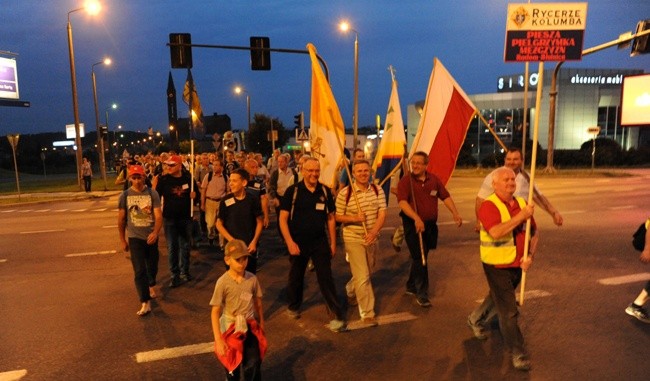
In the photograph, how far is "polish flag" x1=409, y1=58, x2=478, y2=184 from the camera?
21.0 feet

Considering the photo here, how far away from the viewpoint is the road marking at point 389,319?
5.25 m

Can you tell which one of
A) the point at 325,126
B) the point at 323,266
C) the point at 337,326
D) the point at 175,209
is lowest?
the point at 337,326

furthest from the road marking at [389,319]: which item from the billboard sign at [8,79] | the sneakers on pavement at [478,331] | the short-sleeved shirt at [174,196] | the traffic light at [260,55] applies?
the billboard sign at [8,79]

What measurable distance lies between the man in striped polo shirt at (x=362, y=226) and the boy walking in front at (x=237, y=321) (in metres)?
1.74

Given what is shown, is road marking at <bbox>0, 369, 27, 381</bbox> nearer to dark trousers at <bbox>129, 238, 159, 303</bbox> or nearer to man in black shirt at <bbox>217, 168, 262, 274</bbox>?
dark trousers at <bbox>129, 238, 159, 303</bbox>

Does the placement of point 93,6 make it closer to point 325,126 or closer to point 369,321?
point 325,126

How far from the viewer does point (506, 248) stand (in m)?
4.12

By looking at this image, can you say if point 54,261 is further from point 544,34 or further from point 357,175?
point 544,34

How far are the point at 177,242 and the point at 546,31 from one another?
5.28 metres

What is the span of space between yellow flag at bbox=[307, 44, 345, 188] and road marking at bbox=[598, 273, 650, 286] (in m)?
3.89

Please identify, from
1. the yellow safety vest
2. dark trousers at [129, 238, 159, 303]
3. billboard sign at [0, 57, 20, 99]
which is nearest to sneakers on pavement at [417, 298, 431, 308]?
the yellow safety vest

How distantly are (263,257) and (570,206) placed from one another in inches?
399

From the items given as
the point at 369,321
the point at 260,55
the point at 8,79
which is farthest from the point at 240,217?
the point at 8,79

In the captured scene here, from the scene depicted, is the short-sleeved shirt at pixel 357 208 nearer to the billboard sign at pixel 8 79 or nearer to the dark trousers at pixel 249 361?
the dark trousers at pixel 249 361
